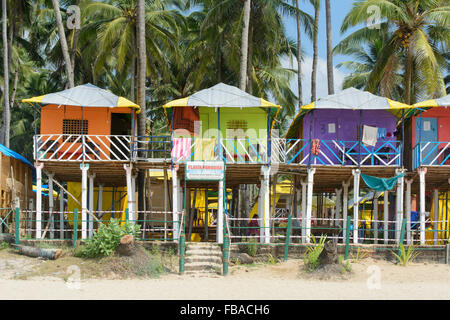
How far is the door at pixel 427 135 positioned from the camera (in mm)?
24453

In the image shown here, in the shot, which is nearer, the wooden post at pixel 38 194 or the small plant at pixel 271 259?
the small plant at pixel 271 259

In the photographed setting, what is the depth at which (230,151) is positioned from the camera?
2478cm

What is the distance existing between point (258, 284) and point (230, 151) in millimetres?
8067

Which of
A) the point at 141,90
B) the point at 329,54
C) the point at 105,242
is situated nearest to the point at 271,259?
the point at 105,242

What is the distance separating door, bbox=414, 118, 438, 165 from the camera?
24.5 m

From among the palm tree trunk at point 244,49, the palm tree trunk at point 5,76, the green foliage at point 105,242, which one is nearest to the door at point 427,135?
the palm tree trunk at point 244,49

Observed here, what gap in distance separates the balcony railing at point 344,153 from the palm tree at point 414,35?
4192mm

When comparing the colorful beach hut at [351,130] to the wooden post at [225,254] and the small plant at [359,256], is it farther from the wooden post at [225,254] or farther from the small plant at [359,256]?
the wooden post at [225,254]

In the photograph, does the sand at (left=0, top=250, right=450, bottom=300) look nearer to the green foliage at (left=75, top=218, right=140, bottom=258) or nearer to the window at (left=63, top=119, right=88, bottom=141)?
the green foliage at (left=75, top=218, right=140, bottom=258)

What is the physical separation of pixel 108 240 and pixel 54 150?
6.45m

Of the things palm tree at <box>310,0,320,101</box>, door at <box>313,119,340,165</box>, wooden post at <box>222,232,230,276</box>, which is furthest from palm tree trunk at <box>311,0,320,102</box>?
wooden post at <box>222,232,230,276</box>

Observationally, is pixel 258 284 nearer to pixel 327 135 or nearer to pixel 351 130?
pixel 327 135

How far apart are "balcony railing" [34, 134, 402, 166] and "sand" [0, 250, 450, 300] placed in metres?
4.40
